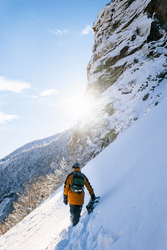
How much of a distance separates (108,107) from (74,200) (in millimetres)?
10827

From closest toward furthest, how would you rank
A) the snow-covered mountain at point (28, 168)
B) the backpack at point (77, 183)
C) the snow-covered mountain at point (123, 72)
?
the backpack at point (77, 183) → the snow-covered mountain at point (123, 72) → the snow-covered mountain at point (28, 168)

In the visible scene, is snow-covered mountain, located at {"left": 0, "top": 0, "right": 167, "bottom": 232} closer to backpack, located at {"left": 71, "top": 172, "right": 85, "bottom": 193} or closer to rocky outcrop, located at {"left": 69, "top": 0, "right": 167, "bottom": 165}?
rocky outcrop, located at {"left": 69, "top": 0, "right": 167, "bottom": 165}

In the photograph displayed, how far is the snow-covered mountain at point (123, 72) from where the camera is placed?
10498mm

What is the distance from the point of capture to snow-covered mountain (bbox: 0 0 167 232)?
10.5 metres

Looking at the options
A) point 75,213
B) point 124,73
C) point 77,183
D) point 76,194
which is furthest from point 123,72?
point 75,213

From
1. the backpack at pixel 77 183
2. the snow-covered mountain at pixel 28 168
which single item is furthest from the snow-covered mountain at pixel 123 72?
the snow-covered mountain at pixel 28 168

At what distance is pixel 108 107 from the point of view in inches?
507

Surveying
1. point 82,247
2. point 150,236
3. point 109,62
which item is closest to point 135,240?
point 150,236

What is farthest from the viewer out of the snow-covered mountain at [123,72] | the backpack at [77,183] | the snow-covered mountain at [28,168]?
the snow-covered mountain at [28,168]

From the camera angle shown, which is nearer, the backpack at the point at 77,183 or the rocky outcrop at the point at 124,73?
the backpack at the point at 77,183

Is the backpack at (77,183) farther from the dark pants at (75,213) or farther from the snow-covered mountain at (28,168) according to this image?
the snow-covered mountain at (28,168)

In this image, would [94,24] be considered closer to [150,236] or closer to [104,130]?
[104,130]

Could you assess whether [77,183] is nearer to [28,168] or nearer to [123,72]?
[123,72]

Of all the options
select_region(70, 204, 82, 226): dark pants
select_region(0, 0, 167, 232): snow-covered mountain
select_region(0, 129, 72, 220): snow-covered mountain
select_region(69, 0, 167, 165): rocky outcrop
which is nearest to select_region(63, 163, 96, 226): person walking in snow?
select_region(70, 204, 82, 226): dark pants
